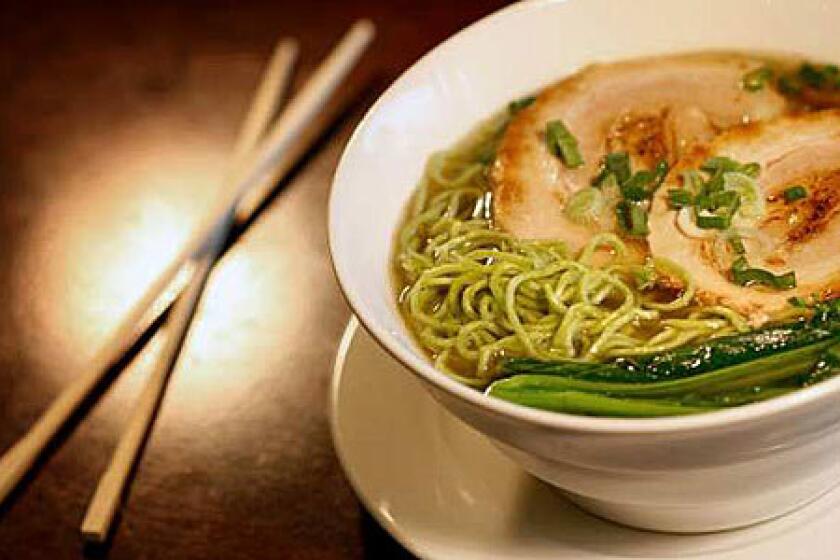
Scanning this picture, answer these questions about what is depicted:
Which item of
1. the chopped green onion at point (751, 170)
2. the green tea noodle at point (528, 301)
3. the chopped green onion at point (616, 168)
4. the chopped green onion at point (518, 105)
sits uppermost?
the chopped green onion at point (751, 170)

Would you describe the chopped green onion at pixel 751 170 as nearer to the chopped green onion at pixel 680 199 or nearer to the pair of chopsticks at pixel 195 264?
the chopped green onion at pixel 680 199

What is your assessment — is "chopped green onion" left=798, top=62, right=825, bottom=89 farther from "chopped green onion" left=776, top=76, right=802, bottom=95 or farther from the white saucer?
the white saucer

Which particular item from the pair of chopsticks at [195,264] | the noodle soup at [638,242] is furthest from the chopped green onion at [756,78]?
the pair of chopsticks at [195,264]

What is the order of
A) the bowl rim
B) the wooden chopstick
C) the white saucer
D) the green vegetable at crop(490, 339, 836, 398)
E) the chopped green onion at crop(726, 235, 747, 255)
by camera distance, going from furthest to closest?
the wooden chopstick → the chopped green onion at crop(726, 235, 747, 255) → the white saucer → the green vegetable at crop(490, 339, 836, 398) → the bowl rim

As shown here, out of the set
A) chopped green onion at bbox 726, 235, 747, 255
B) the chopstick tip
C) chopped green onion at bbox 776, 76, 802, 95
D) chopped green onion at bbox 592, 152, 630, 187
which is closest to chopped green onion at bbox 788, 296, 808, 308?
chopped green onion at bbox 726, 235, 747, 255

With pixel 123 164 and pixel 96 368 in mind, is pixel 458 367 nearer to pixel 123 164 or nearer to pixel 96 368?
pixel 96 368
